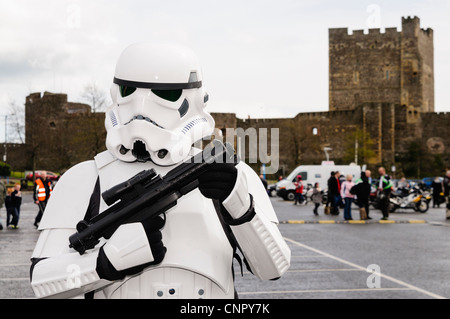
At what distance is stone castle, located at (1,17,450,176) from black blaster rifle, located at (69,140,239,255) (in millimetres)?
56588

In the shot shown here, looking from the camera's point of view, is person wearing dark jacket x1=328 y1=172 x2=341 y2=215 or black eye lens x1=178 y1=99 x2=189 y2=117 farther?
person wearing dark jacket x1=328 y1=172 x2=341 y2=215

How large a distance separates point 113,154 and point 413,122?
234ft

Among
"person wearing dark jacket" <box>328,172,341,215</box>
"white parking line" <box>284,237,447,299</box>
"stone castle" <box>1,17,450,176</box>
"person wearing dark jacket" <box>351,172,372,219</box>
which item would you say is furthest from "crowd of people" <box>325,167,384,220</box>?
"stone castle" <box>1,17,450,176</box>

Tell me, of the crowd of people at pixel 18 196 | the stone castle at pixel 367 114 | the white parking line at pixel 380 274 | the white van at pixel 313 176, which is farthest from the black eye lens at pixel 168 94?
the stone castle at pixel 367 114

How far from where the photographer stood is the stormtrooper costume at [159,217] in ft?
9.20

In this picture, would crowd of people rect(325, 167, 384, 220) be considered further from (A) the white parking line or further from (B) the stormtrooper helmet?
(B) the stormtrooper helmet

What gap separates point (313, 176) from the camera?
116ft

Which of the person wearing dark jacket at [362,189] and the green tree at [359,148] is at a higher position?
the green tree at [359,148]

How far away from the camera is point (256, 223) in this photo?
2.92 meters

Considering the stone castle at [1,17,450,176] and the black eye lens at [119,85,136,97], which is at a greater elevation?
the stone castle at [1,17,450,176]

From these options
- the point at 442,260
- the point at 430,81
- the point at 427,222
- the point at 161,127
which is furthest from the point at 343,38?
the point at 161,127

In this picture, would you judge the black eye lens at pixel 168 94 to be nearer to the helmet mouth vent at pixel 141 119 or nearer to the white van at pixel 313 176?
the helmet mouth vent at pixel 141 119

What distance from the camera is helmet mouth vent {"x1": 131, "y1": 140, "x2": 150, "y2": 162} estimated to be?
2941 millimetres
